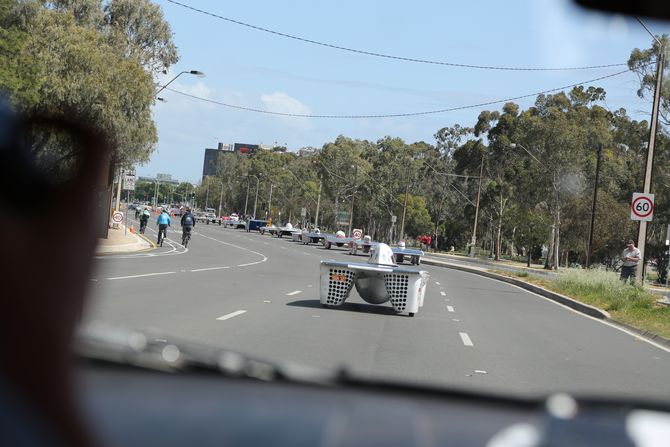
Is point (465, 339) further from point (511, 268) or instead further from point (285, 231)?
point (285, 231)

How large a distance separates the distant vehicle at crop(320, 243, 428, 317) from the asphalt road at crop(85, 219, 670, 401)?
0.29 metres

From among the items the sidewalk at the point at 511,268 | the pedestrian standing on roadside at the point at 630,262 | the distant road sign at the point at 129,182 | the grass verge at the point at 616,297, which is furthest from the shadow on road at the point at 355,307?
the distant road sign at the point at 129,182

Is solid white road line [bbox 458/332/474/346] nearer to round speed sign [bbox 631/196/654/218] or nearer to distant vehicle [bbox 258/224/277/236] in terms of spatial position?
round speed sign [bbox 631/196/654/218]

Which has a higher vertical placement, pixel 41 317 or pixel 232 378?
pixel 41 317

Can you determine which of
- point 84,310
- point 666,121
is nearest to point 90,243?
point 84,310

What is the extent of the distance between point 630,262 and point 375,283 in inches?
548

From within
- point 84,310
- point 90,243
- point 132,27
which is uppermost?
point 132,27

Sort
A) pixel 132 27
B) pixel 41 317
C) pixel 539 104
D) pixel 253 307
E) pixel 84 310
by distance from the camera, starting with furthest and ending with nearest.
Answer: pixel 539 104 < pixel 132 27 < pixel 253 307 < pixel 84 310 < pixel 41 317

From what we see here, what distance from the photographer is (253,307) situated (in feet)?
52.4

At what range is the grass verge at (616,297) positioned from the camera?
61.3ft

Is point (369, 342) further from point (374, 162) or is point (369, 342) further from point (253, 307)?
point (374, 162)

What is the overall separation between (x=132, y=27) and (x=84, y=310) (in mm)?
64663

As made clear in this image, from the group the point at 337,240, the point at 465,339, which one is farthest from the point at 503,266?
the point at 465,339

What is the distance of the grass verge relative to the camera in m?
18.7
